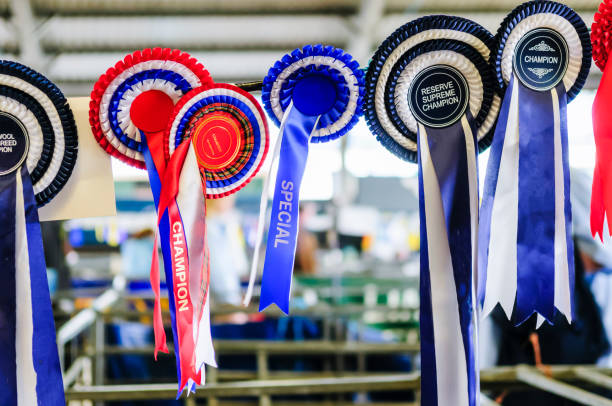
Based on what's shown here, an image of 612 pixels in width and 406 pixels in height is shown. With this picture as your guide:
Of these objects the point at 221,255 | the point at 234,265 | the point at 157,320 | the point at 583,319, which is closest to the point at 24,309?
the point at 157,320

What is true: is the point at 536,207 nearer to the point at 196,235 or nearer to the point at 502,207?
the point at 502,207

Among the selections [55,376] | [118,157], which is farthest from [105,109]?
[55,376]

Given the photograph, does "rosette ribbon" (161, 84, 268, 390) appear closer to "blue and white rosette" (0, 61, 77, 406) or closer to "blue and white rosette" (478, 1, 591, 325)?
"blue and white rosette" (0, 61, 77, 406)

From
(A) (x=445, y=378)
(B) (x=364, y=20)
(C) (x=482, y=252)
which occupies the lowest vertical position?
(A) (x=445, y=378)

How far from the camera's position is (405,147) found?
55 cm

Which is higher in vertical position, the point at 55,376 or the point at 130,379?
the point at 55,376

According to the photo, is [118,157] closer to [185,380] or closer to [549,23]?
[185,380]

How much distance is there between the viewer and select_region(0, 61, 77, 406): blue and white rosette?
50cm

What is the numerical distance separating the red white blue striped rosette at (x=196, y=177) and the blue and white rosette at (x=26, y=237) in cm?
11

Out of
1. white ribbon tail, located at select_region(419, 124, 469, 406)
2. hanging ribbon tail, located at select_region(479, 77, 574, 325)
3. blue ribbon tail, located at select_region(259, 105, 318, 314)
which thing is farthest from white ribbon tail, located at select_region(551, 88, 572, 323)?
blue ribbon tail, located at select_region(259, 105, 318, 314)

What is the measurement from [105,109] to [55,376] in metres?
0.26

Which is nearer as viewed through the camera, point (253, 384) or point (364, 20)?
point (253, 384)

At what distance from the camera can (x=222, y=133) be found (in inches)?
21.2

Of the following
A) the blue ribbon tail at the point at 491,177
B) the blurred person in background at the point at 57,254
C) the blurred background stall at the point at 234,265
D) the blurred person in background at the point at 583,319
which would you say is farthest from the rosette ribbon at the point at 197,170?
the blurred person in background at the point at 57,254
